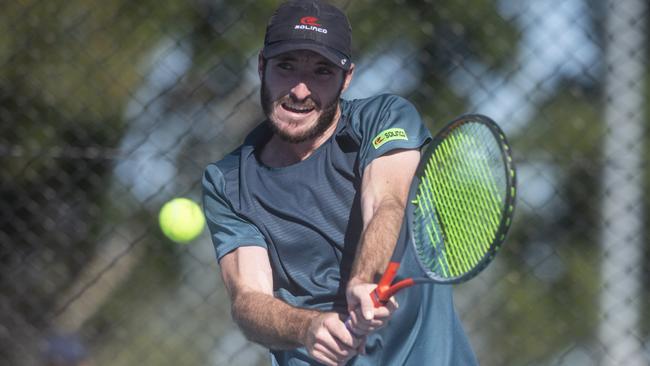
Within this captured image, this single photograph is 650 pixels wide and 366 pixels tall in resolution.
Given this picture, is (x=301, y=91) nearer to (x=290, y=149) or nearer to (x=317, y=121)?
(x=317, y=121)

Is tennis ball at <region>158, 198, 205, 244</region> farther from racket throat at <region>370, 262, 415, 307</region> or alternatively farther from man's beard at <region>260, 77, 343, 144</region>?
racket throat at <region>370, 262, 415, 307</region>

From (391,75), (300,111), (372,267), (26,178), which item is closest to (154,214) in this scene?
(26,178)

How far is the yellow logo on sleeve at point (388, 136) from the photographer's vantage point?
2697 mm

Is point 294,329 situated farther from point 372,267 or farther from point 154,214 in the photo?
point 154,214

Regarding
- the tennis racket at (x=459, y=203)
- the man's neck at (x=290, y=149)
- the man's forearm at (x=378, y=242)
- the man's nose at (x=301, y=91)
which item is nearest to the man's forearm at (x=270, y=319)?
the man's forearm at (x=378, y=242)

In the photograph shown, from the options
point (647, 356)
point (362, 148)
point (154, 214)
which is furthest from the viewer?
point (154, 214)

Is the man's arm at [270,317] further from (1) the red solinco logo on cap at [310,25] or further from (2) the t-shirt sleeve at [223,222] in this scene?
(1) the red solinco logo on cap at [310,25]

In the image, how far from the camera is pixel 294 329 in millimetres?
2527

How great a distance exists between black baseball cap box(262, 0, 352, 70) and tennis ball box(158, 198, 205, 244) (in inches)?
64.7

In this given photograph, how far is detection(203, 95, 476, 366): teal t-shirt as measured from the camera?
9.02 ft

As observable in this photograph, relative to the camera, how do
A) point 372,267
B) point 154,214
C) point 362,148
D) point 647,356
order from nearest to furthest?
point 372,267 → point 362,148 → point 647,356 → point 154,214

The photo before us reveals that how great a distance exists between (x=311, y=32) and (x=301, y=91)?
0.14 meters

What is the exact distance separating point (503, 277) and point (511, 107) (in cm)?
72

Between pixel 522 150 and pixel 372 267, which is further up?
pixel 372 267
